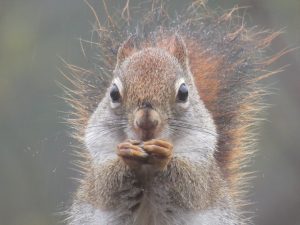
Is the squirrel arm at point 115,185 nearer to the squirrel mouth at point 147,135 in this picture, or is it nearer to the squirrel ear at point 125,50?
the squirrel mouth at point 147,135

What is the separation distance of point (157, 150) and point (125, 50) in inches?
23.6

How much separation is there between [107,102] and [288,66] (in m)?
1.23

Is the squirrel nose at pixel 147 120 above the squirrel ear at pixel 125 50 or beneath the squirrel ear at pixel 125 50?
beneath

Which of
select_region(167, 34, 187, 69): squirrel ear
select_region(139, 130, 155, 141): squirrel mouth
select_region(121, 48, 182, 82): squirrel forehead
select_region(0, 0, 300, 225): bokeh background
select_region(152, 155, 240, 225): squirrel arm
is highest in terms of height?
select_region(0, 0, 300, 225): bokeh background

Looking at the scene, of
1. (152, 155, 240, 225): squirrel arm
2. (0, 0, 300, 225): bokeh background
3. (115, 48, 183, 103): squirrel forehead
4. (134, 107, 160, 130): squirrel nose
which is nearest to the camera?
(134, 107, 160, 130): squirrel nose

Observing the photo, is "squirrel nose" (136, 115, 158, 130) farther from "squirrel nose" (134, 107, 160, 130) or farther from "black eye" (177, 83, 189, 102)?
"black eye" (177, 83, 189, 102)

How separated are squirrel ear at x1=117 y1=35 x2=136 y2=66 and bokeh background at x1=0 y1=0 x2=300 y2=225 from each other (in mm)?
1421

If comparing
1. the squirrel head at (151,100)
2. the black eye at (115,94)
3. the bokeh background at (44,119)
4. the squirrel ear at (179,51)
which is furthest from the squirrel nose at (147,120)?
the bokeh background at (44,119)

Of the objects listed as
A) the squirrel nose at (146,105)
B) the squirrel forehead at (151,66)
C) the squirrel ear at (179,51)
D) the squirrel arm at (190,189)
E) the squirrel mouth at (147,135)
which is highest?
the squirrel ear at (179,51)

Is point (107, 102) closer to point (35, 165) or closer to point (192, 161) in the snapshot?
point (192, 161)

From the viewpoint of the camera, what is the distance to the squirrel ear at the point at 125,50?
3611 millimetres

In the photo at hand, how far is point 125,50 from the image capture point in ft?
12.0

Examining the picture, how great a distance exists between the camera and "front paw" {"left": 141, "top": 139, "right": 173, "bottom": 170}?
3.17m

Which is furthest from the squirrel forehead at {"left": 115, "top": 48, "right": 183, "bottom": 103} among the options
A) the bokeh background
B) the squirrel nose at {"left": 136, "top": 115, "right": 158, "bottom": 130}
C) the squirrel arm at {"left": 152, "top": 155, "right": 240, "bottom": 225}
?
the bokeh background
